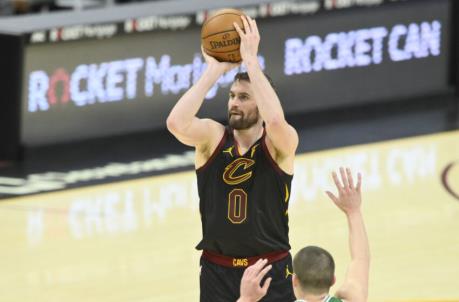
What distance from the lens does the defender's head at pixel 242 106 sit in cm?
729

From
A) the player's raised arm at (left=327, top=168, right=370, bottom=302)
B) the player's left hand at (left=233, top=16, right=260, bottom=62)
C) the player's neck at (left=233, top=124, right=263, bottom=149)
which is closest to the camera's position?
the player's raised arm at (left=327, top=168, right=370, bottom=302)

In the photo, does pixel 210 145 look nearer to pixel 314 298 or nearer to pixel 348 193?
pixel 348 193

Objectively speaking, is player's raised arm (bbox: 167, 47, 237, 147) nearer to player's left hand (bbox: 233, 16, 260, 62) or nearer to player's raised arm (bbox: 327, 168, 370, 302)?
player's left hand (bbox: 233, 16, 260, 62)

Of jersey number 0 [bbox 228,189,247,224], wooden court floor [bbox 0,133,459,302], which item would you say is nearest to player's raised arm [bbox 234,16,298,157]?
jersey number 0 [bbox 228,189,247,224]

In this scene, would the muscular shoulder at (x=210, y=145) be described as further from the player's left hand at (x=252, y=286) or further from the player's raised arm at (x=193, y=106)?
the player's left hand at (x=252, y=286)

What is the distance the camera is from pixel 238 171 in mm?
7355

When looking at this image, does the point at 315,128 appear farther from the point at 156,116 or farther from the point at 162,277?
the point at 162,277

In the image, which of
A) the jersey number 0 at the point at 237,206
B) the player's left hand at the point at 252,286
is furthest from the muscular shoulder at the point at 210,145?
the player's left hand at the point at 252,286

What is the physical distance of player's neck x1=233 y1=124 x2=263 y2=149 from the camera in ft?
24.4

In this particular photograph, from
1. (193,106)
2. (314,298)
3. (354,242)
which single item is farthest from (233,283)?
(314,298)

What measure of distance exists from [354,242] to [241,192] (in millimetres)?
1206

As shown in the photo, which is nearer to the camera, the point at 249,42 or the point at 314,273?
the point at 314,273

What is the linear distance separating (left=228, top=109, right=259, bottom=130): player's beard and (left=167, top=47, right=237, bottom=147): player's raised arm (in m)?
0.16

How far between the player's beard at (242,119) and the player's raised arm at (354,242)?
3.90ft
